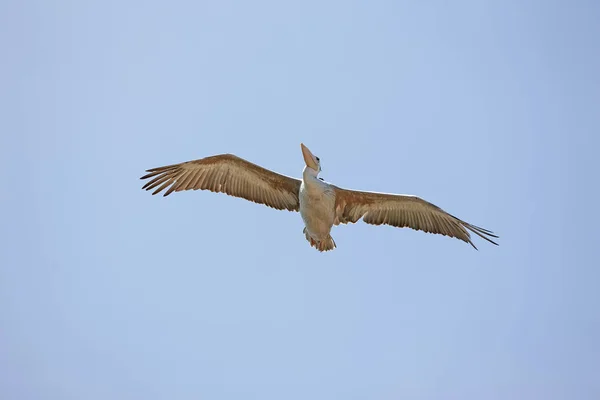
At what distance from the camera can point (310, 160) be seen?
16000mm

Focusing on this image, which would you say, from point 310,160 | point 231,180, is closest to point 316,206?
point 310,160

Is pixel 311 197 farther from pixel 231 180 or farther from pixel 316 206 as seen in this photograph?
pixel 231 180

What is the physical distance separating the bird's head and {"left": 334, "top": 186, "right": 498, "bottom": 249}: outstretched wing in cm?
75

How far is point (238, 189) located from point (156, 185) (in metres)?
1.75

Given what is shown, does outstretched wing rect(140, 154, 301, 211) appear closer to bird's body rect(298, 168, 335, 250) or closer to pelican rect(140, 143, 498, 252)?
pelican rect(140, 143, 498, 252)

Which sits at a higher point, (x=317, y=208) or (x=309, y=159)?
(x=309, y=159)

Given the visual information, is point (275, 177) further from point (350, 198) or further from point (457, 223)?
point (457, 223)

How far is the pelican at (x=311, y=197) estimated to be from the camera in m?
16.2

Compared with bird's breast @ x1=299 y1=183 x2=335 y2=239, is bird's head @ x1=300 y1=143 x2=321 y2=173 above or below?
above

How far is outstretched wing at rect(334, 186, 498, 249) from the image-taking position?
55.0ft

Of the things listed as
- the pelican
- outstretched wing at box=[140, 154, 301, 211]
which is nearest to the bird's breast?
the pelican

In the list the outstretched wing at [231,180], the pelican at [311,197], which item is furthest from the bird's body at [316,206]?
the outstretched wing at [231,180]

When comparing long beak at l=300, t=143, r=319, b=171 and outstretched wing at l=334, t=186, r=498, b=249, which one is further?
outstretched wing at l=334, t=186, r=498, b=249

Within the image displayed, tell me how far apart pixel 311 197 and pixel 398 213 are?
231cm
